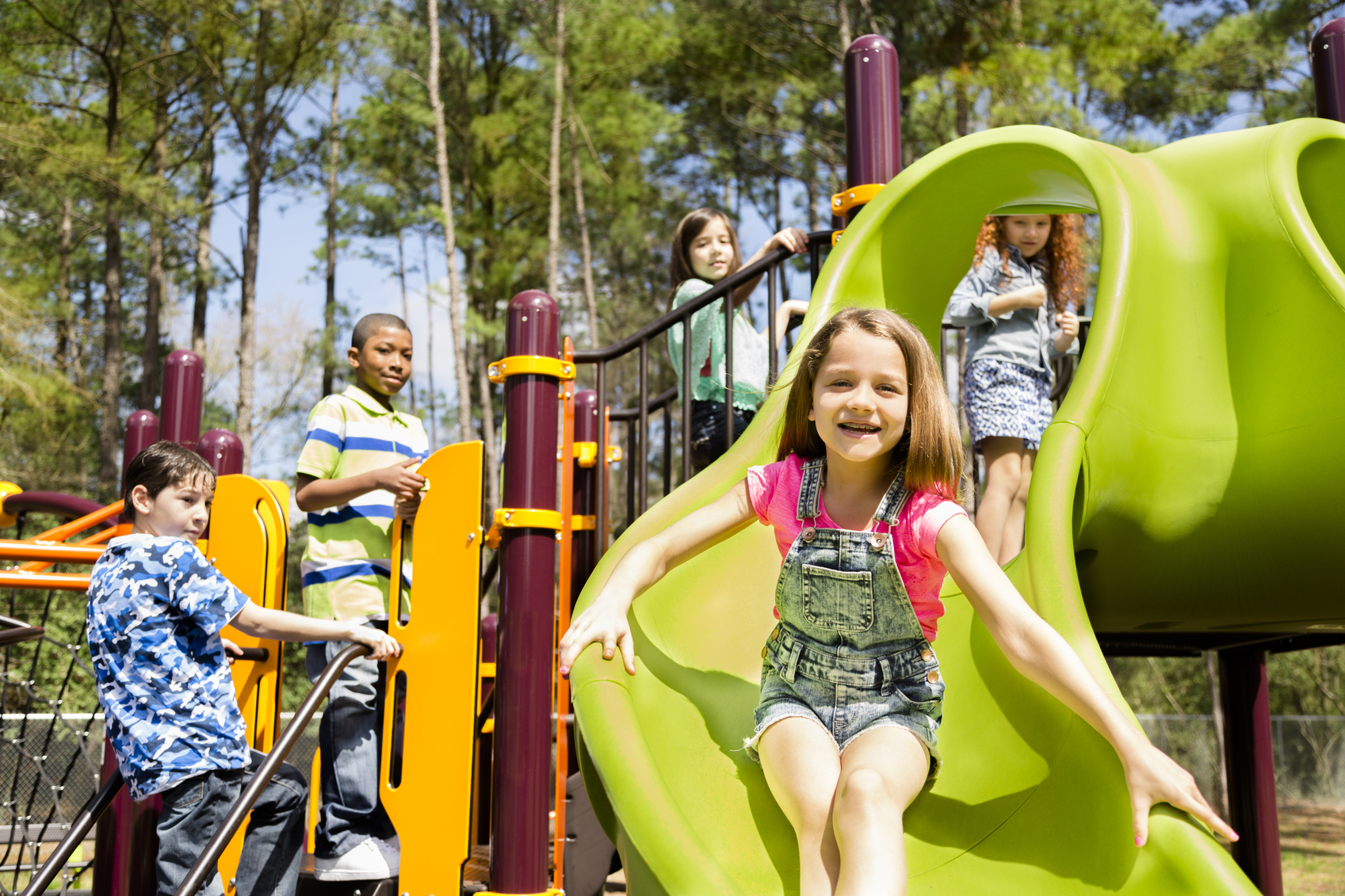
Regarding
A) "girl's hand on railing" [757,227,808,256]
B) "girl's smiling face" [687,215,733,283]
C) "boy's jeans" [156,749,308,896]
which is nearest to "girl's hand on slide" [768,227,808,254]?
"girl's hand on railing" [757,227,808,256]

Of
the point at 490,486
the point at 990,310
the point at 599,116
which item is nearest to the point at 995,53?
the point at 599,116

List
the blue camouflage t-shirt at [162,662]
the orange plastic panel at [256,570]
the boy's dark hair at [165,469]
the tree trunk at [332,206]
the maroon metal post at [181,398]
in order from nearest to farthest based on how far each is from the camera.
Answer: the blue camouflage t-shirt at [162,662]
the boy's dark hair at [165,469]
the orange plastic panel at [256,570]
the maroon metal post at [181,398]
the tree trunk at [332,206]

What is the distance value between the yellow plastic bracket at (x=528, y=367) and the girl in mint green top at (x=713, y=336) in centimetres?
106

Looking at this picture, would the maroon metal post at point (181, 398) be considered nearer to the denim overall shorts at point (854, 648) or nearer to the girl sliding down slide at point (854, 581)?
the girl sliding down slide at point (854, 581)

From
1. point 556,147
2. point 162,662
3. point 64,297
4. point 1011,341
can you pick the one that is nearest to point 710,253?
point 1011,341

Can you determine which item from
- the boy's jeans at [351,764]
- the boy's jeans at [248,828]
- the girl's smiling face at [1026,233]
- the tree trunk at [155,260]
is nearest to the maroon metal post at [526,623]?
the boy's jeans at [351,764]

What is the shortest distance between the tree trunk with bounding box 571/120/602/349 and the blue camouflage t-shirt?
52.2 feet

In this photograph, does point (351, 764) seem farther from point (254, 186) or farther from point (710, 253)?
point (254, 186)

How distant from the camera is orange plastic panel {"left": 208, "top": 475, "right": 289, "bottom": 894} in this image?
296 cm

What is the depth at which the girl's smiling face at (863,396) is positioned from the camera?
71.9 inches

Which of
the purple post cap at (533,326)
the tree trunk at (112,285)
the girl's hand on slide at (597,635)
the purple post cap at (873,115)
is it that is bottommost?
the girl's hand on slide at (597,635)

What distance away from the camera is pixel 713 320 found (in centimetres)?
383

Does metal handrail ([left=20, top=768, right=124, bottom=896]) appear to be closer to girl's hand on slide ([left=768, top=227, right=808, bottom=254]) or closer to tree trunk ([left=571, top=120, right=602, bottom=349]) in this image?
girl's hand on slide ([left=768, top=227, right=808, bottom=254])

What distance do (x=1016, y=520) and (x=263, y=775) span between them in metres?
2.21
